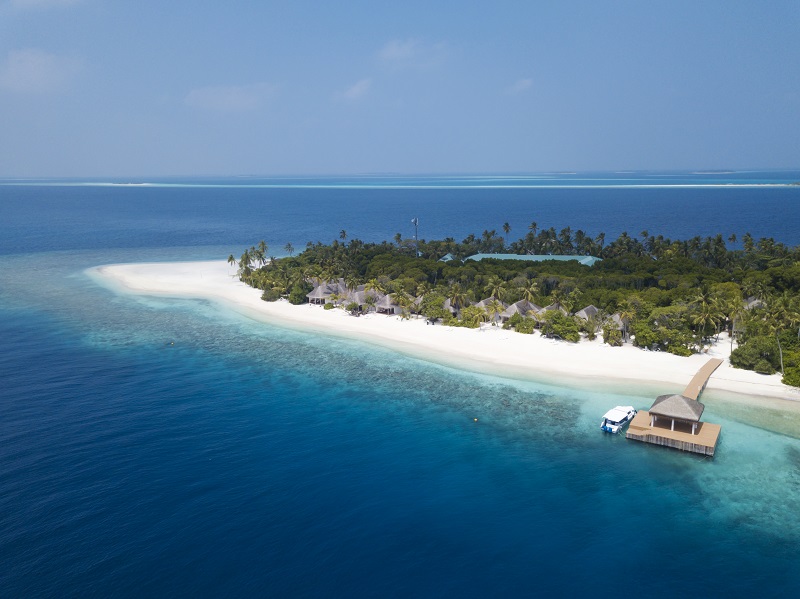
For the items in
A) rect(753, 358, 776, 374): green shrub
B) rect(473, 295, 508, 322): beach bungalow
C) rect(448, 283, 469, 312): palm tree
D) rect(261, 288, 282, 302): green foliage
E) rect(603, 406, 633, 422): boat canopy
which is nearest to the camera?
rect(603, 406, 633, 422): boat canopy

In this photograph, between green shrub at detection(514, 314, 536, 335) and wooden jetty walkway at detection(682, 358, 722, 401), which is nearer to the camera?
wooden jetty walkway at detection(682, 358, 722, 401)

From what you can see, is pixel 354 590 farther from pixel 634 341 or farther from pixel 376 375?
pixel 634 341

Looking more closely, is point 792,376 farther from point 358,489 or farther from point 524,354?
point 358,489

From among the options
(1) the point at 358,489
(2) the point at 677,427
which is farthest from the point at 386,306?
(1) the point at 358,489

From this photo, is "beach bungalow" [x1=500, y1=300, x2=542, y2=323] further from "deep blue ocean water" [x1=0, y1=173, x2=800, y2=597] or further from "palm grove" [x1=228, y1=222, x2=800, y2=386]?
"deep blue ocean water" [x1=0, y1=173, x2=800, y2=597]

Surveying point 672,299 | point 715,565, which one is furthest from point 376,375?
point 672,299

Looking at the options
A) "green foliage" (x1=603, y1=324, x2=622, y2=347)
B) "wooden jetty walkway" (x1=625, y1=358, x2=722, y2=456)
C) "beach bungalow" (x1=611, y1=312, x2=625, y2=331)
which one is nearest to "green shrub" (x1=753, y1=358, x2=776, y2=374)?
"green foliage" (x1=603, y1=324, x2=622, y2=347)
